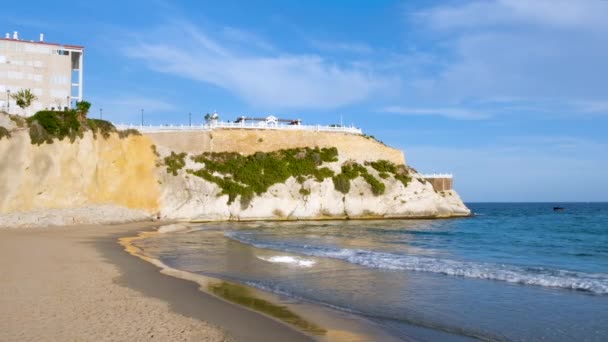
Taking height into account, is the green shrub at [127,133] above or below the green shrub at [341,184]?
above

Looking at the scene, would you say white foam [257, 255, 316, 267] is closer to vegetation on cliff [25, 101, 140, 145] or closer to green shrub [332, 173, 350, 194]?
vegetation on cliff [25, 101, 140, 145]

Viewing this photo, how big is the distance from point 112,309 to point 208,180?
36283 millimetres

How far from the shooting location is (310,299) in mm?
9672

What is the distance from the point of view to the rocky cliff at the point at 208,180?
107 feet

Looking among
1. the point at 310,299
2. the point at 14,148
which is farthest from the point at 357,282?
the point at 14,148

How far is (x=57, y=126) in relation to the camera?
3431cm

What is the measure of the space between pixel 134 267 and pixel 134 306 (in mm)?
5305

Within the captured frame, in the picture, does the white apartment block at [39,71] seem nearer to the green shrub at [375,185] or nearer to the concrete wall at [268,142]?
the concrete wall at [268,142]

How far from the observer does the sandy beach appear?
6.48 m

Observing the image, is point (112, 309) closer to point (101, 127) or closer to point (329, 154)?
point (101, 127)

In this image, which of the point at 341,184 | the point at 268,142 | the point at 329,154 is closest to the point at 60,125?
the point at 268,142

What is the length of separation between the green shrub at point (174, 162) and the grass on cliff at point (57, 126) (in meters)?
6.59

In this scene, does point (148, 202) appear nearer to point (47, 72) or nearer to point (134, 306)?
point (47, 72)

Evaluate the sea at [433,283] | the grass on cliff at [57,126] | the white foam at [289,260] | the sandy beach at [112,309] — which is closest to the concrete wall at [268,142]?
the grass on cliff at [57,126]
